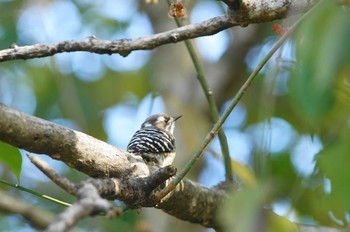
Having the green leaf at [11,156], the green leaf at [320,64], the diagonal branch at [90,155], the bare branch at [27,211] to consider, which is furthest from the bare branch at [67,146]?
the bare branch at [27,211]

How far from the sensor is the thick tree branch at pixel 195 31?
266 cm

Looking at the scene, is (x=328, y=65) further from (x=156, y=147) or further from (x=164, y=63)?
(x=164, y=63)

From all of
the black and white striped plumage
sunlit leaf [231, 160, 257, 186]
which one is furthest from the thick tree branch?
sunlit leaf [231, 160, 257, 186]

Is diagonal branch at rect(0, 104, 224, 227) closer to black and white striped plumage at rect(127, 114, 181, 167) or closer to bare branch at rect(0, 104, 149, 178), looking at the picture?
bare branch at rect(0, 104, 149, 178)

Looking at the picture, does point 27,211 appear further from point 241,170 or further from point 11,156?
point 11,156

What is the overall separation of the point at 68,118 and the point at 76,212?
520cm

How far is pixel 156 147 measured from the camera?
3.66m

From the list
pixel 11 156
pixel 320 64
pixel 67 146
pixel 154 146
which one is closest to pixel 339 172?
pixel 320 64

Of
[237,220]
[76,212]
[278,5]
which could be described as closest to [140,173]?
[278,5]

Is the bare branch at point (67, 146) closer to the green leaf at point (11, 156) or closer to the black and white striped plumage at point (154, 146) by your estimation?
the green leaf at point (11, 156)

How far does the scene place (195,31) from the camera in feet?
9.18

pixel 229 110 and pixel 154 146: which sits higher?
pixel 154 146

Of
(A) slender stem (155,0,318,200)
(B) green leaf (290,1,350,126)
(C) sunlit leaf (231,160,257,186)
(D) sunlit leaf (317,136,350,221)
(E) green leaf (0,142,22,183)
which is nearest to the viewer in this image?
(B) green leaf (290,1,350,126)

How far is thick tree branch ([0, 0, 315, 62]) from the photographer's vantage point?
2.66 meters
